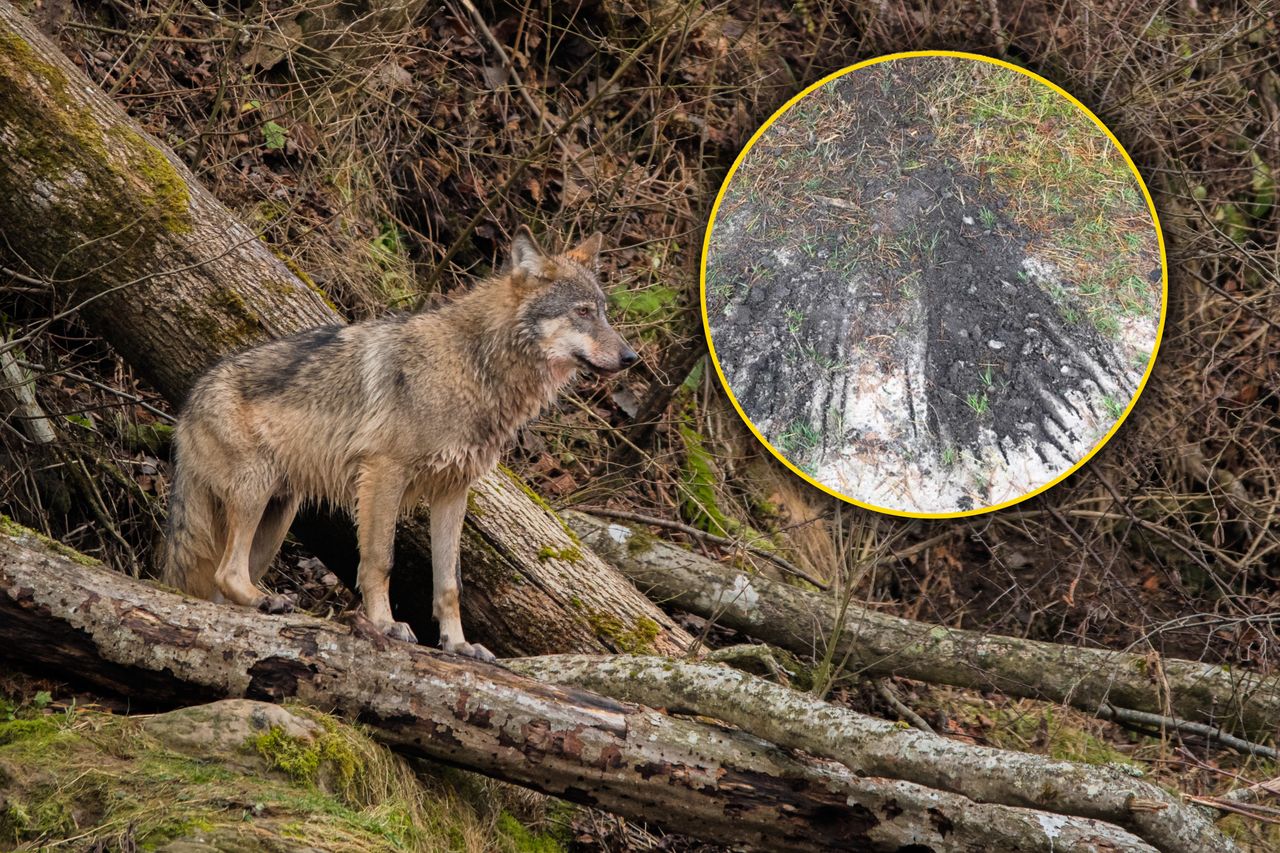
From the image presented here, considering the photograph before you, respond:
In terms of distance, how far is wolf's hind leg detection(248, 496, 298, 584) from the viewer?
6.53 meters

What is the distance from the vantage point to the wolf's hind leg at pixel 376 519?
6.09 meters

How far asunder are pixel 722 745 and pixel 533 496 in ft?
8.14

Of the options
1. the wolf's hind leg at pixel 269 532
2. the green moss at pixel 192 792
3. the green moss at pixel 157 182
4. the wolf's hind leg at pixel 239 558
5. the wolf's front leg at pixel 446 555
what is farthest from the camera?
the green moss at pixel 157 182

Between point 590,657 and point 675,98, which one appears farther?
point 675,98

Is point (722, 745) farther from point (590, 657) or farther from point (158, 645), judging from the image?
point (158, 645)

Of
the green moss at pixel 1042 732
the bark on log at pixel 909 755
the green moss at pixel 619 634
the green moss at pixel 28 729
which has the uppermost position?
the green moss at pixel 28 729

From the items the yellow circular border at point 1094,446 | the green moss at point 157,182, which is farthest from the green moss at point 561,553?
the green moss at point 157,182

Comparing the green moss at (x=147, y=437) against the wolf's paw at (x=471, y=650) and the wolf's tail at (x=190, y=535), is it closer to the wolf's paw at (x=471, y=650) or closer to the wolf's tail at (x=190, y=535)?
the wolf's tail at (x=190, y=535)

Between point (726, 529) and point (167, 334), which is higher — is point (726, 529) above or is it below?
below

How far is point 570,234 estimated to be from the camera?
950 cm

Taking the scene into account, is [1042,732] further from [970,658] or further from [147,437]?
[147,437]

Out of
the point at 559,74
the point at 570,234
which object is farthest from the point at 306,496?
the point at 559,74

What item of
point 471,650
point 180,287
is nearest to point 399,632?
point 471,650

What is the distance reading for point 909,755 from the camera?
5.31 metres
